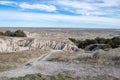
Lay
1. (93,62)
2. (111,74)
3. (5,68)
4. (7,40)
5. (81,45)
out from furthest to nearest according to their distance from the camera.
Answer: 1. (81,45)
2. (7,40)
3. (93,62)
4. (5,68)
5. (111,74)

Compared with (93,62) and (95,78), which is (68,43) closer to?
(93,62)

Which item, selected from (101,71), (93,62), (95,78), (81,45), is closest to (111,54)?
(93,62)

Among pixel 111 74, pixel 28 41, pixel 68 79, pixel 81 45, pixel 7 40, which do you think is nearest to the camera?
pixel 68 79

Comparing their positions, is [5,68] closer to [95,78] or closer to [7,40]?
[95,78]

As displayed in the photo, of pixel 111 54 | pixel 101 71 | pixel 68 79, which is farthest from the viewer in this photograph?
pixel 111 54

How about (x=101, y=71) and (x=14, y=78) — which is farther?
(x=101, y=71)

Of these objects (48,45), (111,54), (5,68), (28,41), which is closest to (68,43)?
(48,45)

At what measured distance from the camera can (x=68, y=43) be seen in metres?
66.5

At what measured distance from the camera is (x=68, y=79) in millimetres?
18359

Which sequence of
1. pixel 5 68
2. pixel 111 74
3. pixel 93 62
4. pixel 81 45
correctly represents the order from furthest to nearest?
1. pixel 81 45
2. pixel 93 62
3. pixel 5 68
4. pixel 111 74

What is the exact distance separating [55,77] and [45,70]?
3.64 m

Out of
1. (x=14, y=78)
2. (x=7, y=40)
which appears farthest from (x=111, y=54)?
(x=7, y=40)

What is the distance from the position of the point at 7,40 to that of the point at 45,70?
133 ft

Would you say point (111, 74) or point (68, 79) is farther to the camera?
point (111, 74)
